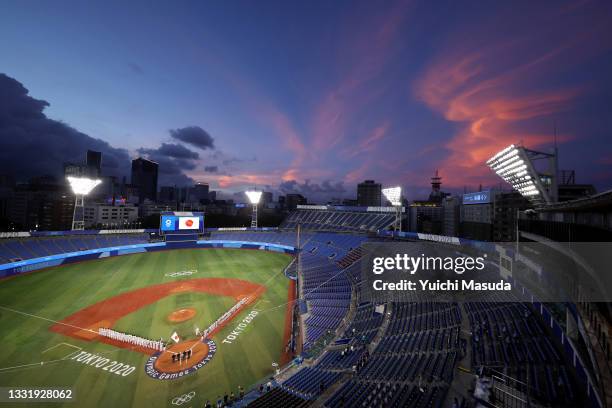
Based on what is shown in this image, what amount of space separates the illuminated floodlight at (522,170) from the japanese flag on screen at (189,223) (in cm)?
4904

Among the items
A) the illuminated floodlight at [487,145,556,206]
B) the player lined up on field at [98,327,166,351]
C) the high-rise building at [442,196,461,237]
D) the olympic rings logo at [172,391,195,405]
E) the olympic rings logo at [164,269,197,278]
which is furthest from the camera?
the high-rise building at [442,196,461,237]

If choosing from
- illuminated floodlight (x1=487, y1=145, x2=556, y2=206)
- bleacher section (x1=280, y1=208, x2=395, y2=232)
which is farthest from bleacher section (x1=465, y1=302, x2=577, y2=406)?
bleacher section (x1=280, y1=208, x2=395, y2=232)

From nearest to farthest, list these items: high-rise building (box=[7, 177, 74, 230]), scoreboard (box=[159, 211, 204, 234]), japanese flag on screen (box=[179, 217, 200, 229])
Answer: scoreboard (box=[159, 211, 204, 234]) < japanese flag on screen (box=[179, 217, 200, 229]) < high-rise building (box=[7, 177, 74, 230])

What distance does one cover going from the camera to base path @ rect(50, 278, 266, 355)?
2028 cm

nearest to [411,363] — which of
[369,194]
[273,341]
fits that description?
[273,341]

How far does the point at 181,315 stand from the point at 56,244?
1336 inches

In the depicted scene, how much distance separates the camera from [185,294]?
2892cm

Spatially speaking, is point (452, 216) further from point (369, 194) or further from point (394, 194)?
point (369, 194)

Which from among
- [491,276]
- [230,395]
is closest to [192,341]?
[230,395]

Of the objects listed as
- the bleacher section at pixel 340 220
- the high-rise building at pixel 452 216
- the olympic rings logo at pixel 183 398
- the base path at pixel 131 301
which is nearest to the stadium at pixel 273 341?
the olympic rings logo at pixel 183 398

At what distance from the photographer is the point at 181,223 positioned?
50.9 m

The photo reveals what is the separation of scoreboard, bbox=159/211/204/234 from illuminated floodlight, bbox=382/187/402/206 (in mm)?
36416

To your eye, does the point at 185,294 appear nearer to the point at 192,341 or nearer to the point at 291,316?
the point at 192,341

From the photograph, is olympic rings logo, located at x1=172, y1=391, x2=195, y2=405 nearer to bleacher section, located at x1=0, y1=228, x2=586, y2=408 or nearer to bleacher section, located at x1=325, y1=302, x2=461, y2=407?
bleacher section, located at x1=0, y1=228, x2=586, y2=408
